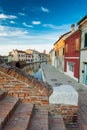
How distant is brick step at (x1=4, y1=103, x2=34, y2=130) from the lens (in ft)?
10.8

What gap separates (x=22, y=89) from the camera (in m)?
4.81

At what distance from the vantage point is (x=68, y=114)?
4.73 m

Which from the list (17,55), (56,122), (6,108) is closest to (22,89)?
(6,108)

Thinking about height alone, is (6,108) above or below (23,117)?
above

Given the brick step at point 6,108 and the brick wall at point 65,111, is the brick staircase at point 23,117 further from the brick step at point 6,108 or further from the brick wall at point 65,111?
the brick wall at point 65,111

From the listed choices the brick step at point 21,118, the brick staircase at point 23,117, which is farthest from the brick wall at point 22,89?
the brick step at point 21,118

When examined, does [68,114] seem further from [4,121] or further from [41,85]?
[4,121]

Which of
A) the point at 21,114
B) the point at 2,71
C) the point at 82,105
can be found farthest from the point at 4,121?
the point at 82,105

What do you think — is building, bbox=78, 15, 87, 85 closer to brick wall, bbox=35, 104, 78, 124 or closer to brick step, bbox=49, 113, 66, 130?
brick wall, bbox=35, 104, 78, 124

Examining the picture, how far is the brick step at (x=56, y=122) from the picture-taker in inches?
160

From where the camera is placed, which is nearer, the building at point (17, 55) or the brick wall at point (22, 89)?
the brick wall at point (22, 89)

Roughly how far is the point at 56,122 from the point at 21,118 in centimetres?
117

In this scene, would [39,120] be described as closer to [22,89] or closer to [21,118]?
[21,118]

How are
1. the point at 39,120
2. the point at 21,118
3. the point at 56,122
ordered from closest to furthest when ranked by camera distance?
1. the point at 21,118
2. the point at 39,120
3. the point at 56,122
